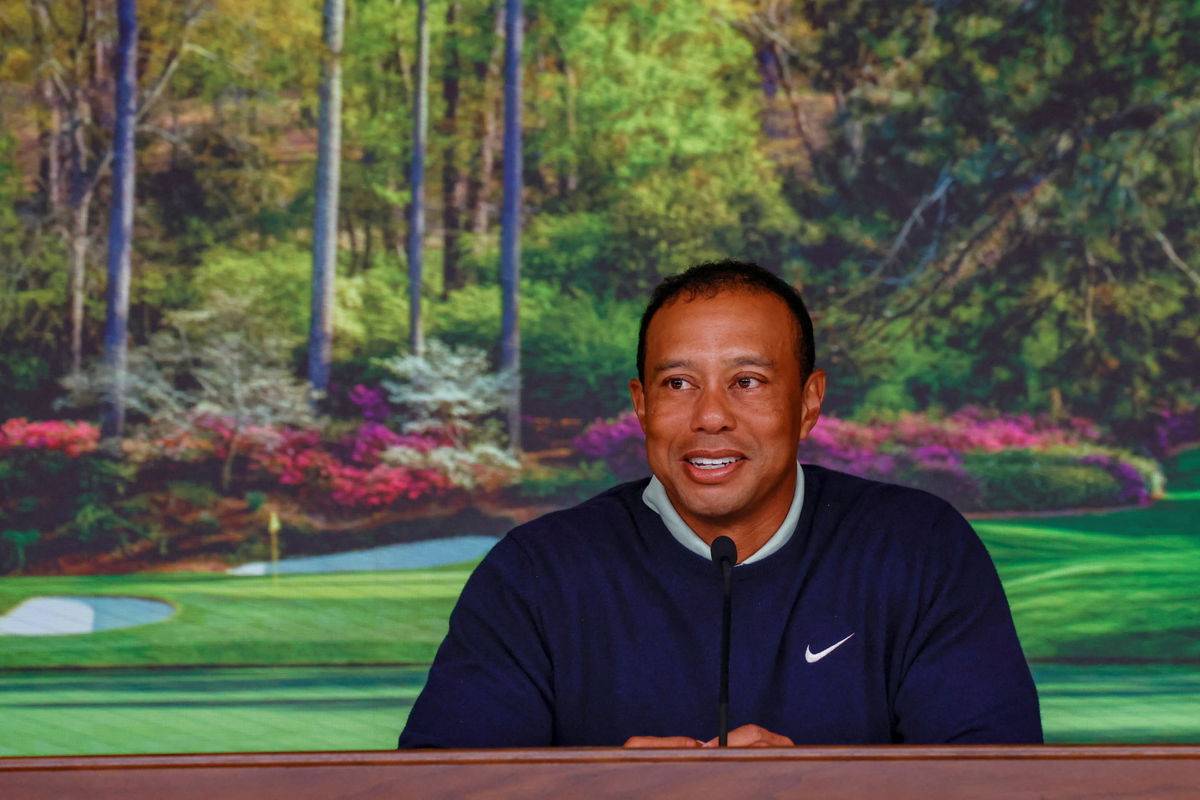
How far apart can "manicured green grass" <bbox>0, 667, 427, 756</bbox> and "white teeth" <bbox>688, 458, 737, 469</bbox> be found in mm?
3087

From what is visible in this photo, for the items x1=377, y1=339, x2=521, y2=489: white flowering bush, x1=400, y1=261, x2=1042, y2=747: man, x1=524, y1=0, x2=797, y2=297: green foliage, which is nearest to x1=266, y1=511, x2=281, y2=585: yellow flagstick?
x1=377, y1=339, x2=521, y2=489: white flowering bush

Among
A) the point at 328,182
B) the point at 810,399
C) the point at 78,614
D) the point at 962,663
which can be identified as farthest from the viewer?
the point at 328,182

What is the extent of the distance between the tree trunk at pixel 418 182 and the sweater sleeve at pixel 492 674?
346 centimetres

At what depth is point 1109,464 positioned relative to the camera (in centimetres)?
504

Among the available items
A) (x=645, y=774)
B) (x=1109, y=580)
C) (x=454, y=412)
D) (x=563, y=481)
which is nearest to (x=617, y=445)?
(x=563, y=481)

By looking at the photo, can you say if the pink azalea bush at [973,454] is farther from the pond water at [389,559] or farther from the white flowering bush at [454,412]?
the pond water at [389,559]

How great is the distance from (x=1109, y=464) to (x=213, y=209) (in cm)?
332

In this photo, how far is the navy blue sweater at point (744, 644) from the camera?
4.88 feet

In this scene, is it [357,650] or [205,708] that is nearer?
[205,708]

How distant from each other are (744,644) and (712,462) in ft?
0.67

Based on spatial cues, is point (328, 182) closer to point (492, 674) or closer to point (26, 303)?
point (26, 303)

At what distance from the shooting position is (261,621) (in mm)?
4781

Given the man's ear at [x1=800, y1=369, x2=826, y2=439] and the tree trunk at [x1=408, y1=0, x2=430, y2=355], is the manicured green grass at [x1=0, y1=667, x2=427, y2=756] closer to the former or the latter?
the tree trunk at [x1=408, y1=0, x2=430, y2=355]

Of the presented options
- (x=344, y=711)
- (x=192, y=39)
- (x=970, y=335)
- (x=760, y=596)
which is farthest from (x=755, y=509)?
(x=192, y=39)
